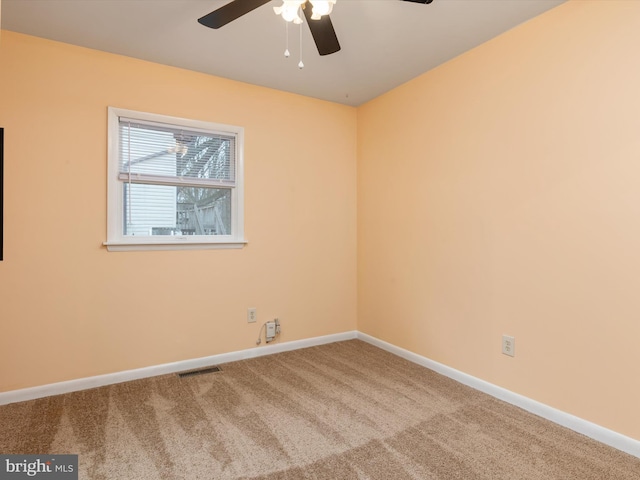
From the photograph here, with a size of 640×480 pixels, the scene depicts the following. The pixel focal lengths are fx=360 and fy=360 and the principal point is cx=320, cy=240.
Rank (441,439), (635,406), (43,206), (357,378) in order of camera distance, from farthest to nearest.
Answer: (357,378) < (43,206) < (441,439) < (635,406)

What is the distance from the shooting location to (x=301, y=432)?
6.67 feet

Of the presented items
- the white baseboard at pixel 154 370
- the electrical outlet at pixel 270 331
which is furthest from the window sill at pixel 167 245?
the white baseboard at pixel 154 370

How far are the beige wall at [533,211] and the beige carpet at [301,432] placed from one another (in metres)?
0.36

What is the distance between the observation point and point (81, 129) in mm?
2594

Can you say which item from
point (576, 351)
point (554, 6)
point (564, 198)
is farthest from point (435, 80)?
point (576, 351)

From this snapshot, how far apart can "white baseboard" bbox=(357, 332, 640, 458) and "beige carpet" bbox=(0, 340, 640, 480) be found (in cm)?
6

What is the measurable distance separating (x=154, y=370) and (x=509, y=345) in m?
2.63

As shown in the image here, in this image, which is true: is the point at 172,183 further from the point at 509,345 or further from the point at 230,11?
the point at 509,345

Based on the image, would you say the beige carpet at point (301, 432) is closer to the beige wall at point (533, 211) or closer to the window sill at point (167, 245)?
the beige wall at point (533, 211)

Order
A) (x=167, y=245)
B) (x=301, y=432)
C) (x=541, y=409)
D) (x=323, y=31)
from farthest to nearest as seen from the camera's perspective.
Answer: (x=167, y=245) → (x=541, y=409) → (x=301, y=432) → (x=323, y=31)

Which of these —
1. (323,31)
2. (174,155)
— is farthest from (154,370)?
(323,31)

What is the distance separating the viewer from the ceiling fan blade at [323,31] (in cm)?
172

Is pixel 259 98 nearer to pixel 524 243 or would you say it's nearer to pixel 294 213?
pixel 294 213

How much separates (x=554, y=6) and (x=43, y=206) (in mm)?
3499
